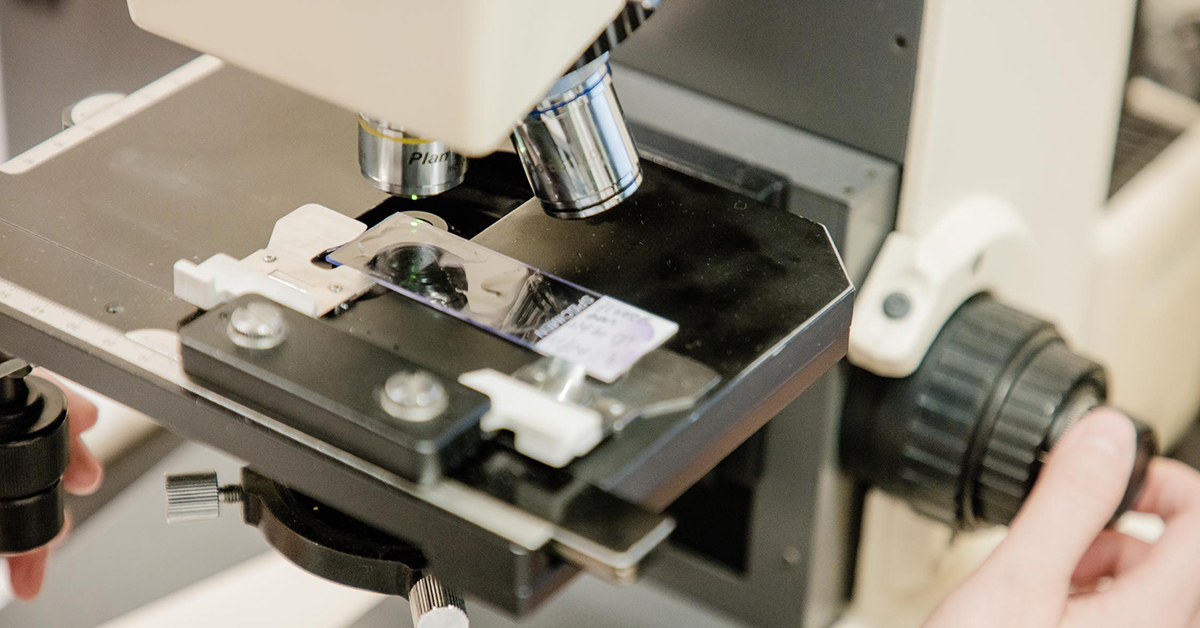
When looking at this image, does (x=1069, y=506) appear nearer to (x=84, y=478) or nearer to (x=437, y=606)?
(x=437, y=606)

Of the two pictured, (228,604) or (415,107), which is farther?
(228,604)

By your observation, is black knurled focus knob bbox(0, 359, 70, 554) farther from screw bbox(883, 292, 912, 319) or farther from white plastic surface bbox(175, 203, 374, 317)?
screw bbox(883, 292, 912, 319)

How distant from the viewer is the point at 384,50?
484 mm

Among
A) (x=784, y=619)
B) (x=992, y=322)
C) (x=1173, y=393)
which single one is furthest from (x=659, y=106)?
(x=1173, y=393)

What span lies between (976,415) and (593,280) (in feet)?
0.91

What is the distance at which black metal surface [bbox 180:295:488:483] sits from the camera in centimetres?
52

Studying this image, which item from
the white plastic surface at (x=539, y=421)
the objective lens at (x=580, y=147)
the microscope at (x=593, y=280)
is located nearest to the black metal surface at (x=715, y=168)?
the microscope at (x=593, y=280)

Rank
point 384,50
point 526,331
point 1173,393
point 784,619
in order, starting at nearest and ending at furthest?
point 384,50
point 526,331
point 784,619
point 1173,393

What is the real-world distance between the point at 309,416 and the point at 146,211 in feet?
0.66

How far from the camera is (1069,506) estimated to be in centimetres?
71

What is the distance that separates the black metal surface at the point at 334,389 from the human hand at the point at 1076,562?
32cm

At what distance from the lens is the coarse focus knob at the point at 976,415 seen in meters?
0.77

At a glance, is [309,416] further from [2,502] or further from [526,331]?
[2,502]

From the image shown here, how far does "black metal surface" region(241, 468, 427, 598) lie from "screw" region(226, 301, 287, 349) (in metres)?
0.11
